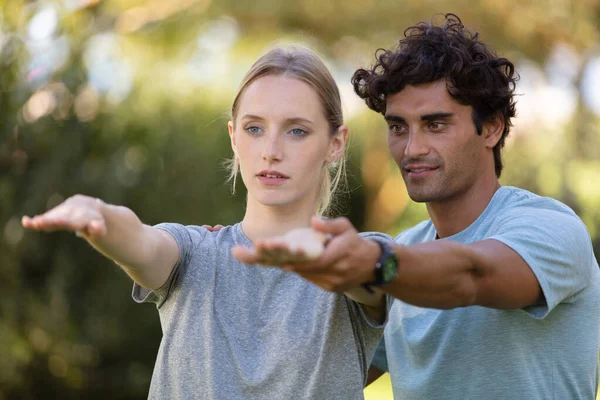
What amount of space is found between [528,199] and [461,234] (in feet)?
1.01

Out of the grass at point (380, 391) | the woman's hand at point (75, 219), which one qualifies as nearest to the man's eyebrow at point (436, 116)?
the woman's hand at point (75, 219)

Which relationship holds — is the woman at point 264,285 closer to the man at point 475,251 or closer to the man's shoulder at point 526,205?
the man at point 475,251

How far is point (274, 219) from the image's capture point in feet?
8.82

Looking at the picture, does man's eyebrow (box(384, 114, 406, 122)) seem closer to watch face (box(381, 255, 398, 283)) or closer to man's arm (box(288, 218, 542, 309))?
Answer: man's arm (box(288, 218, 542, 309))

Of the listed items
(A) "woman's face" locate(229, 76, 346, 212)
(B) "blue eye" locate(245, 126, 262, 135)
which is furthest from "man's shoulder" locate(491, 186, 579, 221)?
(B) "blue eye" locate(245, 126, 262, 135)

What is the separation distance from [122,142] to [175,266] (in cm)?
434

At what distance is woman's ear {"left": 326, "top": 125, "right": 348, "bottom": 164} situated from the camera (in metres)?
2.76

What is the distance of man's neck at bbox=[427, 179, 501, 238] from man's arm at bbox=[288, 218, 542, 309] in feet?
2.29

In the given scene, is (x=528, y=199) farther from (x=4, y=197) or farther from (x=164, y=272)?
(x=4, y=197)

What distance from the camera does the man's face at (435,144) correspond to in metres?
3.29

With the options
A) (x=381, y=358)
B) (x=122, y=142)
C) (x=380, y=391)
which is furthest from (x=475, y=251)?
(x=380, y=391)

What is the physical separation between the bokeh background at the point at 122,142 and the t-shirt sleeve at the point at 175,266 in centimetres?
219

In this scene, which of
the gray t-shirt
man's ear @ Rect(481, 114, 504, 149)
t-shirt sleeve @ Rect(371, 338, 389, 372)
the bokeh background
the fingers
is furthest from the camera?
the bokeh background

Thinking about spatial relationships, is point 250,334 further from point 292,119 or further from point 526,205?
point 526,205
